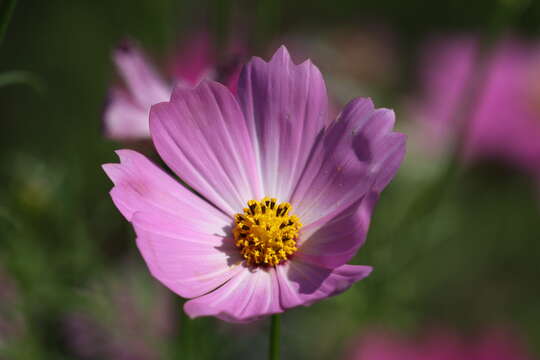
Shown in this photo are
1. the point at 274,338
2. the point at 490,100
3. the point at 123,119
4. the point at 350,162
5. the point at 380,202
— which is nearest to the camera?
the point at 274,338

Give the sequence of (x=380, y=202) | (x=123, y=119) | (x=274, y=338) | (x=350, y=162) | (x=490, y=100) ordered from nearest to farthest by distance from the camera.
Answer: (x=274, y=338), (x=350, y=162), (x=123, y=119), (x=380, y=202), (x=490, y=100)

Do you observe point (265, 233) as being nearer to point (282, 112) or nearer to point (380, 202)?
point (282, 112)

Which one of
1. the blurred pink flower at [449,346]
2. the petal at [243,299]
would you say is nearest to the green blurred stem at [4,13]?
the petal at [243,299]

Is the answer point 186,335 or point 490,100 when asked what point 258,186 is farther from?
point 490,100

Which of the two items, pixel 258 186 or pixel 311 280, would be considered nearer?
pixel 311 280

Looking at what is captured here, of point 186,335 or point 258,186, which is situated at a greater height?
point 258,186

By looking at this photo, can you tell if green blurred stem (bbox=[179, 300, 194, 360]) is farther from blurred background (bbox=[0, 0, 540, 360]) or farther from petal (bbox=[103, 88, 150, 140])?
petal (bbox=[103, 88, 150, 140])

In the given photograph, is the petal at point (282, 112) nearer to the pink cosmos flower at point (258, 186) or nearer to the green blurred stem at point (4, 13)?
the pink cosmos flower at point (258, 186)

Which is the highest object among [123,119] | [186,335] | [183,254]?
[123,119]

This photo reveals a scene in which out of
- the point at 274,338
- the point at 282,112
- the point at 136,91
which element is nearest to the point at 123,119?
the point at 136,91
